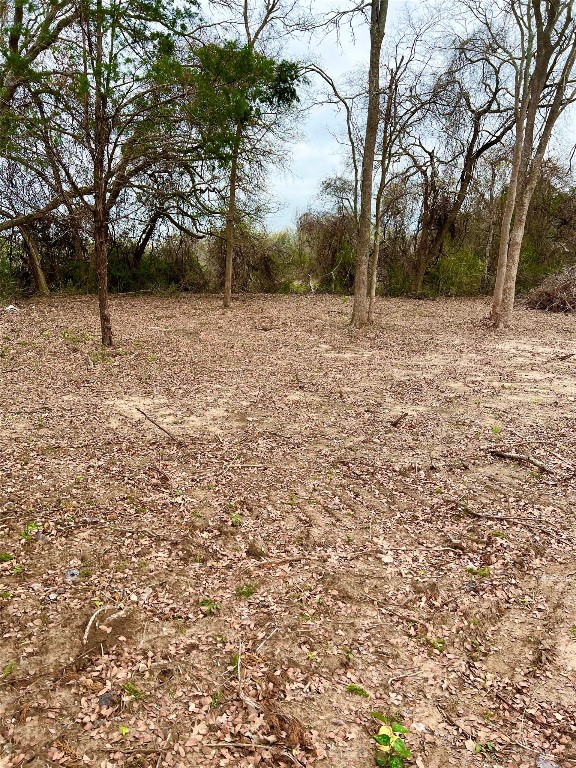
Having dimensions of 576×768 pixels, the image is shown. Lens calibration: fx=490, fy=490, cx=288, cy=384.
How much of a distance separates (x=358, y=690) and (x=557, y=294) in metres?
17.1

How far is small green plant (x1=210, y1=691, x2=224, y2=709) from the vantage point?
2.52 m

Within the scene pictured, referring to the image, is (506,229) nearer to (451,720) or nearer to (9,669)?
(451,720)

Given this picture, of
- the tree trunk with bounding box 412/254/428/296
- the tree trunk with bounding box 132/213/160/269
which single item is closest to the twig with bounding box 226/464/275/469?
the tree trunk with bounding box 132/213/160/269

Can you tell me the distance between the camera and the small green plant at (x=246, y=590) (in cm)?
334

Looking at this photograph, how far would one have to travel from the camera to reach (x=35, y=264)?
16.5 metres

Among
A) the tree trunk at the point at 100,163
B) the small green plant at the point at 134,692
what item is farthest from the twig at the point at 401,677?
the tree trunk at the point at 100,163

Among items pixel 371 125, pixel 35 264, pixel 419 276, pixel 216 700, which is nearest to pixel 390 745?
pixel 216 700

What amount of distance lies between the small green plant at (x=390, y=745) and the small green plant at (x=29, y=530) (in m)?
2.81

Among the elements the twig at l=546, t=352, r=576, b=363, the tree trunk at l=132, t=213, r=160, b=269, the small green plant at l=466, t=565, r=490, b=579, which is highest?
the tree trunk at l=132, t=213, r=160, b=269

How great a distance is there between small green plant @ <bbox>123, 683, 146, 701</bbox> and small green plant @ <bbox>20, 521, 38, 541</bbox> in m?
1.67

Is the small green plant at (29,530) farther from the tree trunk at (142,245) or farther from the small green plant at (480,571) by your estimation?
the tree trunk at (142,245)

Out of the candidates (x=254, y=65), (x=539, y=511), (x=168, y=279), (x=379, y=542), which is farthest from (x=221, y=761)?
(x=168, y=279)

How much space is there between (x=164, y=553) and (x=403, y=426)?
3.62 metres

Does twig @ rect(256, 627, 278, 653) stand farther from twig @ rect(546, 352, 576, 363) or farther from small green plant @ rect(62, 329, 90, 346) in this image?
small green plant @ rect(62, 329, 90, 346)
